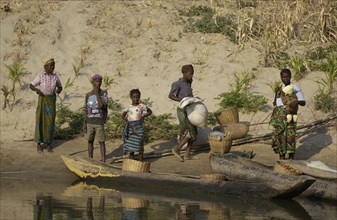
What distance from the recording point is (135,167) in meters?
12.2

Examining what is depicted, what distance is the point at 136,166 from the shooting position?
12.1m

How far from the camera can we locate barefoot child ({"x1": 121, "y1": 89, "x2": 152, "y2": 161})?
1276 cm

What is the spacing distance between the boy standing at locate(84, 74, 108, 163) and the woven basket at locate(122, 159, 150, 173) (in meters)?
0.88

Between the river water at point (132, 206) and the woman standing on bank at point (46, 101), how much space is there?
64.2 inches

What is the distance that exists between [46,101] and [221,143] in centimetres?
285

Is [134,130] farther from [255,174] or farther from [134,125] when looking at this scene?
[255,174]

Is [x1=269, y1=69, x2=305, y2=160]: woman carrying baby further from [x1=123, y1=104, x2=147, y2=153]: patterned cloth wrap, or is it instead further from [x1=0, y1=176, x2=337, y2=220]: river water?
[x1=123, y1=104, x2=147, y2=153]: patterned cloth wrap

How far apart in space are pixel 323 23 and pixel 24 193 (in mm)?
7939

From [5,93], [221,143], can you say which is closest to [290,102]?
[221,143]

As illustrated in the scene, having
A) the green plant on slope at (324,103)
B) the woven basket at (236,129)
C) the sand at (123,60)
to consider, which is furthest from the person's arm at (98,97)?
the green plant on slope at (324,103)

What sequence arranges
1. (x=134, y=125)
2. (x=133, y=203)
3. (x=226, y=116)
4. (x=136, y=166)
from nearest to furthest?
(x=133, y=203)
(x=136, y=166)
(x=134, y=125)
(x=226, y=116)

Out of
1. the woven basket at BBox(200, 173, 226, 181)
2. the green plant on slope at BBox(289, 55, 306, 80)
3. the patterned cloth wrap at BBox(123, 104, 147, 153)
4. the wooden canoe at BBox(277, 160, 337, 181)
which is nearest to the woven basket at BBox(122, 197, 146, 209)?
the woven basket at BBox(200, 173, 226, 181)

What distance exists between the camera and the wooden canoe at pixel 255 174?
11.3 m

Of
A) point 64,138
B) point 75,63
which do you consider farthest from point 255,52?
point 64,138
